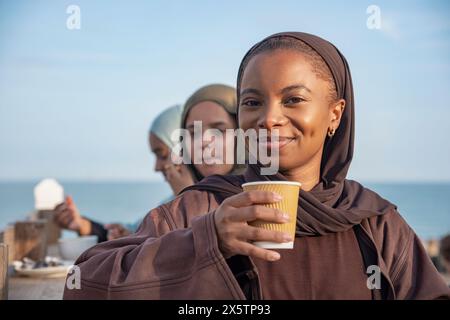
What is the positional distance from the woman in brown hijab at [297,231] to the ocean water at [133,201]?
44332mm

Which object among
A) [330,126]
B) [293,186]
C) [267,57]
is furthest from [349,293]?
[267,57]

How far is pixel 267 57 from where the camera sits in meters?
1.96

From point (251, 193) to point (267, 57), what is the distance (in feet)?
1.62

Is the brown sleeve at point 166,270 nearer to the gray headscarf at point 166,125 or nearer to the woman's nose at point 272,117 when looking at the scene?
the woman's nose at point 272,117

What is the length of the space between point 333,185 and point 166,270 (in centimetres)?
61

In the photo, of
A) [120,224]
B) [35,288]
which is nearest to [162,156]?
[120,224]

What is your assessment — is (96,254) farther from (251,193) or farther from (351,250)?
(351,250)

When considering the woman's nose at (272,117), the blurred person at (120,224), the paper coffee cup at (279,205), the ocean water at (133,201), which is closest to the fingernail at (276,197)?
the paper coffee cup at (279,205)

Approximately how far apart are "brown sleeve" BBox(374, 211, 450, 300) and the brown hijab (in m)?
0.06

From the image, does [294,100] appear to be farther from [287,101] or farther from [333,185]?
[333,185]

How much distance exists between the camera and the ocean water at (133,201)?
168ft

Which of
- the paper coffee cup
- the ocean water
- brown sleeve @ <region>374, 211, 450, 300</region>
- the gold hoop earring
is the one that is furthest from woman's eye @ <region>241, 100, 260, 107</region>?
the ocean water

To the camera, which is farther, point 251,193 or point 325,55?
point 325,55

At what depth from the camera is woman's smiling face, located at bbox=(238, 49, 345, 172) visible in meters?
1.93
